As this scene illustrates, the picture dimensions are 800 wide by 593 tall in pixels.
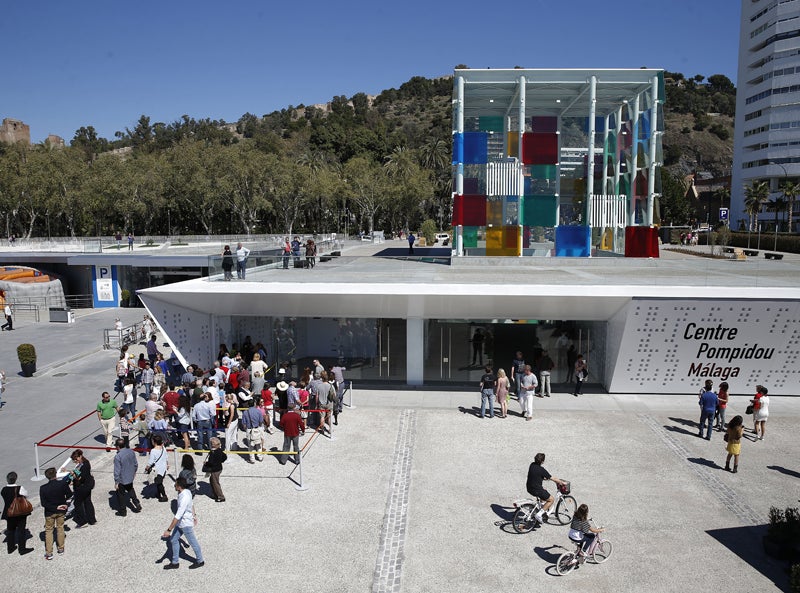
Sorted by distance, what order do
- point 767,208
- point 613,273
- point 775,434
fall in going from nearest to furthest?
point 775,434 < point 613,273 < point 767,208

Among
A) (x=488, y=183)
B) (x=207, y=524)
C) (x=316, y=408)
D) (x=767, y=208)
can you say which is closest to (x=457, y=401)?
(x=316, y=408)

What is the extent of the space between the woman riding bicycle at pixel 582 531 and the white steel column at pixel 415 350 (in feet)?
35.7

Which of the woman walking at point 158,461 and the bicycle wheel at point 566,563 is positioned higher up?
the woman walking at point 158,461

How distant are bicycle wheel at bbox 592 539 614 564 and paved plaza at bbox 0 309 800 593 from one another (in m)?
0.17

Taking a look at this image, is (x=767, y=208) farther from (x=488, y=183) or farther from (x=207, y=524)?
(x=207, y=524)

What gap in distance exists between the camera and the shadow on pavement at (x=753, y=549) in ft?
29.9

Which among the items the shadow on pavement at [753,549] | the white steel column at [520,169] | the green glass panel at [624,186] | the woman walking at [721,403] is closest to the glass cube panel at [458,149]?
the white steel column at [520,169]

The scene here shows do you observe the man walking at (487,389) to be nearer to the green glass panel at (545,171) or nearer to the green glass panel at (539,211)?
the green glass panel at (539,211)

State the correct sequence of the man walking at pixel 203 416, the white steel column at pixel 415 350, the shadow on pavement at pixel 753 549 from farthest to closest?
the white steel column at pixel 415 350 < the man walking at pixel 203 416 < the shadow on pavement at pixel 753 549

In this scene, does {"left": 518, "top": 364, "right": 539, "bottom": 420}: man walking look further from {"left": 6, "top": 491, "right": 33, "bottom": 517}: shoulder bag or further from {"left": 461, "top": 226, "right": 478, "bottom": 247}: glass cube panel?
{"left": 461, "top": 226, "right": 478, "bottom": 247}: glass cube panel

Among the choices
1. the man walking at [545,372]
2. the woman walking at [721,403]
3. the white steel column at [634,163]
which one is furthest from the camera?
the white steel column at [634,163]

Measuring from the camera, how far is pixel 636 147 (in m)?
29.5

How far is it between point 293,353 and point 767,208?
293 ft

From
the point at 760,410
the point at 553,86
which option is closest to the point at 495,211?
the point at 553,86
